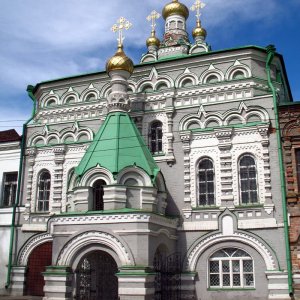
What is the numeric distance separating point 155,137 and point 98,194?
3.29 meters

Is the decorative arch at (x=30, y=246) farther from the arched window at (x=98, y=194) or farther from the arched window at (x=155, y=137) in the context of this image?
the arched window at (x=155, y=137)

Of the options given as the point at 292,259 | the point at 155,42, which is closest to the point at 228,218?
the point at 292,259

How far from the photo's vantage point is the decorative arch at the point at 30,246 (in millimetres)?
17000

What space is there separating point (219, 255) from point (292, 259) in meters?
2.26

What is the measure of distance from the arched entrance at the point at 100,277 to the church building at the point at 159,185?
0.04 m

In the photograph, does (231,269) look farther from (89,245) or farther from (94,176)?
(94,176)

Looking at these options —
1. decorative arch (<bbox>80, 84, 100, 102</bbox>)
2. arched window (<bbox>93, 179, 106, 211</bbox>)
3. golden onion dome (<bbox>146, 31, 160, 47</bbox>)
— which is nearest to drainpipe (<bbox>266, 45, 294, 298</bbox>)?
arched window (<bbox>93, 179, 106, 211</bbox>)

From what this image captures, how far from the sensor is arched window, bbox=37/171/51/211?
57.6 feet

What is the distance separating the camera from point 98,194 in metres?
15.0

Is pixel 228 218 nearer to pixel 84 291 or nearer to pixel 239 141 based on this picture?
pixel 239 141

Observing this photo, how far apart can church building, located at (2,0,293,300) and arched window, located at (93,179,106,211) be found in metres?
0.05

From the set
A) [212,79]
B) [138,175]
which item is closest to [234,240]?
[138,175]

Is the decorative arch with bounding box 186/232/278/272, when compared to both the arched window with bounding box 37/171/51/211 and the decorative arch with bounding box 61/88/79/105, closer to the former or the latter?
the arched window with bounding box 37/171/51/211

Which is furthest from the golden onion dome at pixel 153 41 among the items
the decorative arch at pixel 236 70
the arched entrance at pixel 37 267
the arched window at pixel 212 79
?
the arched entrance at pixel 37 267
